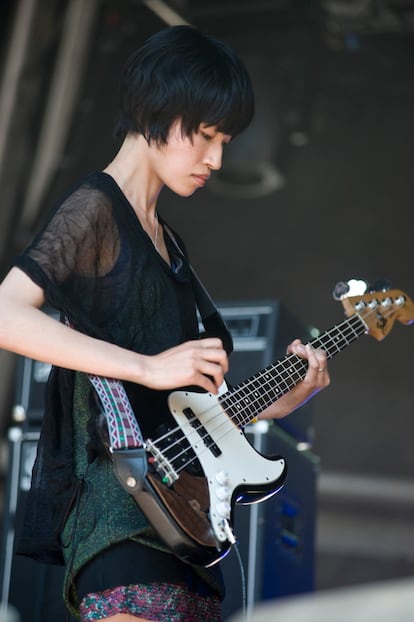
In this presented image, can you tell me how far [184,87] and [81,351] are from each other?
1.68 ft

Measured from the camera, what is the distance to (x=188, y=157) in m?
1.84

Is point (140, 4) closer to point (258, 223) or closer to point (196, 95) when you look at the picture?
point (258, 223)

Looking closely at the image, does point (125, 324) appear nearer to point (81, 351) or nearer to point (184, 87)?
point (81, 351)

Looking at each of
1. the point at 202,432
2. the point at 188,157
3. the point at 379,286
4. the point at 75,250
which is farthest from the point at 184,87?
the point at 379,286

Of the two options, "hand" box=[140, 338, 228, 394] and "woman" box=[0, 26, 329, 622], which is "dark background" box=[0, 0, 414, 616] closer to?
"woman" box=[0, 26, 329, 622]

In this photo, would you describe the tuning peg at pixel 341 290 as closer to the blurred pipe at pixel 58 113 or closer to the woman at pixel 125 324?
the woman at pixel 125 324

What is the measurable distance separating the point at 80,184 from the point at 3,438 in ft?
16.5

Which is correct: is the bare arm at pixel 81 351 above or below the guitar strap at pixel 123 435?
above

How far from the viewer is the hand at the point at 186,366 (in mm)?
1655

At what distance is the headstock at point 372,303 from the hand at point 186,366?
71 cm

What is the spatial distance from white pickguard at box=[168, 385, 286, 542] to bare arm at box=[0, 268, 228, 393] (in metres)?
0.10

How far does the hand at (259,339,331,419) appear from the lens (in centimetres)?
A: 206

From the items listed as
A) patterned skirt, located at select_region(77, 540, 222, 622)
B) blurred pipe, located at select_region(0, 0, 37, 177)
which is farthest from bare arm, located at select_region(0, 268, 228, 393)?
blurred pipe, located at select_region(0, 0, 37, 177)

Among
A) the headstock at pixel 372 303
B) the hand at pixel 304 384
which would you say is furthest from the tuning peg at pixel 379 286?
the hand at pixel 304 384
